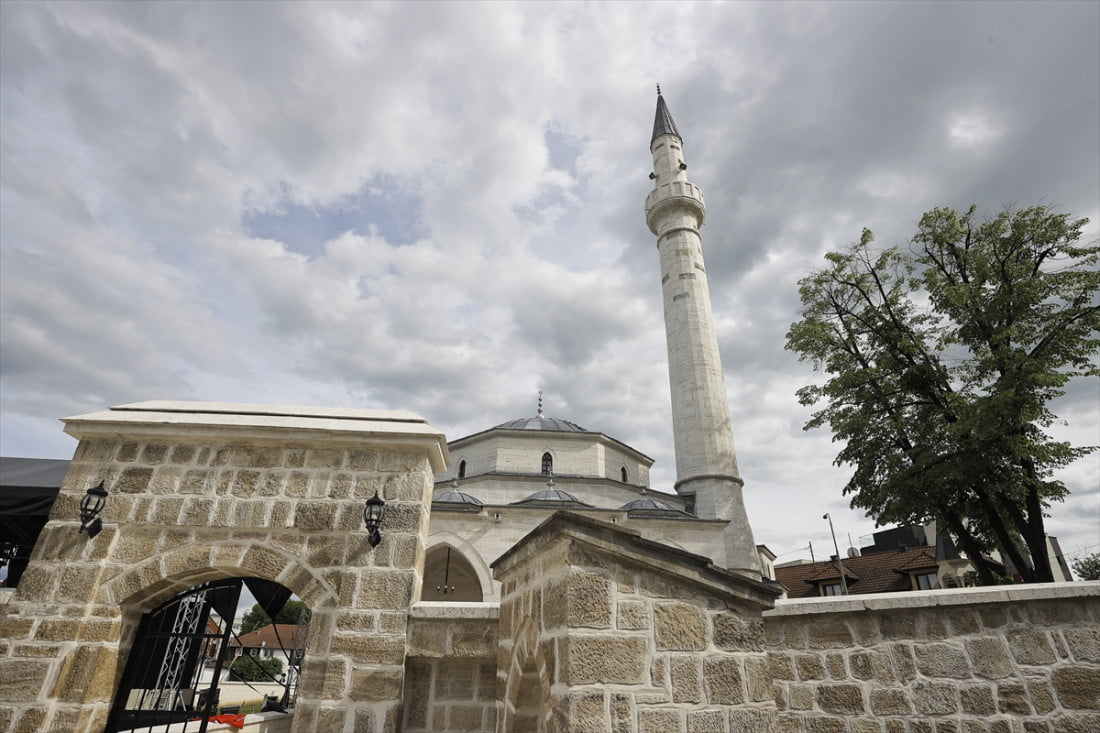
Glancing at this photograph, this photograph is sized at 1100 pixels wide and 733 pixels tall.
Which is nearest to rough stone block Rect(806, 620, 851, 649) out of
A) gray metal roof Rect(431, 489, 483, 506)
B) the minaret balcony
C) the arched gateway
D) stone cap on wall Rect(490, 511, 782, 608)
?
stone cap on wall Rect(490, 511, 782, 608)

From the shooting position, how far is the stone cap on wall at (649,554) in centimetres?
277

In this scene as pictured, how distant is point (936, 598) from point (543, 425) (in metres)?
19.5

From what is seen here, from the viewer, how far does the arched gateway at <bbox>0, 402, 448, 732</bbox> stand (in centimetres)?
385

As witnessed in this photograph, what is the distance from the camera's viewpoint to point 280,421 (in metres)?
4.54

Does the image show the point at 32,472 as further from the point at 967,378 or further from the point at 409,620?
the point at 967,378

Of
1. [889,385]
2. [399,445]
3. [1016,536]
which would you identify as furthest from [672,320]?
[399,445]

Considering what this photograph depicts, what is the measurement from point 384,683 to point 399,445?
1774 mm

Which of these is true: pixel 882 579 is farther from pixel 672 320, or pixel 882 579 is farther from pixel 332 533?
pixel 332 533

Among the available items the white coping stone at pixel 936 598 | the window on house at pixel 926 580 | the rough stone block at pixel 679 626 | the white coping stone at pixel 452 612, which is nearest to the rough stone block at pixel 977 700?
the white coping stone at pixel 936 598

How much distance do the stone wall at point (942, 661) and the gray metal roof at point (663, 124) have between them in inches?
1026

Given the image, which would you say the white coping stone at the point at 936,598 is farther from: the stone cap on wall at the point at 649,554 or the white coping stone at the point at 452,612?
the white coping stone at the point at 452,612

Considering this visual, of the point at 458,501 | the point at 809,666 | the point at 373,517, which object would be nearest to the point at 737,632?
the point at 809,666

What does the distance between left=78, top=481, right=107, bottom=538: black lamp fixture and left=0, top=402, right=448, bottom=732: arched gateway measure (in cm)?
6

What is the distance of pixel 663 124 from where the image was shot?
26578 millimetres
